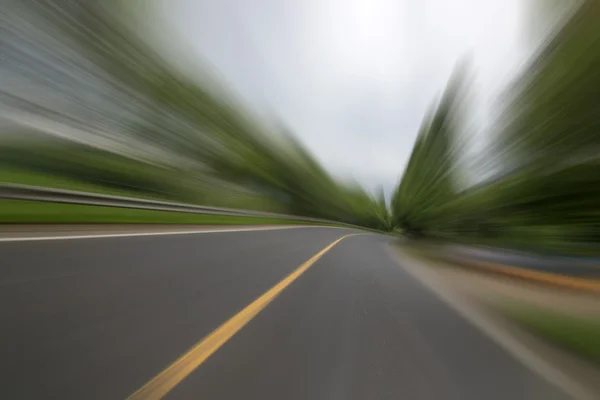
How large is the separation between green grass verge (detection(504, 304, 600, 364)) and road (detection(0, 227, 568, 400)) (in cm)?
89

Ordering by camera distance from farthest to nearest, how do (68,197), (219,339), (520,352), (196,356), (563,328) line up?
Answer: (68,197), (563,328), (520,352), (219,339), (196,356)

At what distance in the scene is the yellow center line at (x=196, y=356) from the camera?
9.34ft

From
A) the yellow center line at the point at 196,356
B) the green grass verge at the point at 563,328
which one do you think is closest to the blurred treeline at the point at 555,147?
the green grass verge at the point at 563,328

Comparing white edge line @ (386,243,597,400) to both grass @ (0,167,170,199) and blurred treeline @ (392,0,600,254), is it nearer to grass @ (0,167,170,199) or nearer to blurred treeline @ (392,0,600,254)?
blurred treeline @ (392,0,600,254)

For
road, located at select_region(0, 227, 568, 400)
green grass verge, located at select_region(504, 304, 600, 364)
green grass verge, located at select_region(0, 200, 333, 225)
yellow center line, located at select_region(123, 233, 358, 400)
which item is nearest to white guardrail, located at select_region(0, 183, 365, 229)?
green grass verge, located at select_region(0, 200, 333, 225)

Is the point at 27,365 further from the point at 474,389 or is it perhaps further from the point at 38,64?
the point at 38,64

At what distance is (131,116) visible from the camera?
2808 cm

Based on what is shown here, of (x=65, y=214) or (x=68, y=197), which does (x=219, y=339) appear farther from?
(x=65, y=214)

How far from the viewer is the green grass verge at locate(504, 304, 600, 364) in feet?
16.1

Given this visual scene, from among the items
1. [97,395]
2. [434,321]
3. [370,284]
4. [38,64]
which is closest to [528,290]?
[370,284]

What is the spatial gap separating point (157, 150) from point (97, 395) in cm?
2946

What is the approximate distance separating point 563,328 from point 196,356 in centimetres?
451

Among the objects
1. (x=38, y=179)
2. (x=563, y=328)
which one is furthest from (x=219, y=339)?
(x=38, y=179)

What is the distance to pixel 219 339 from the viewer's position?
4062mm
